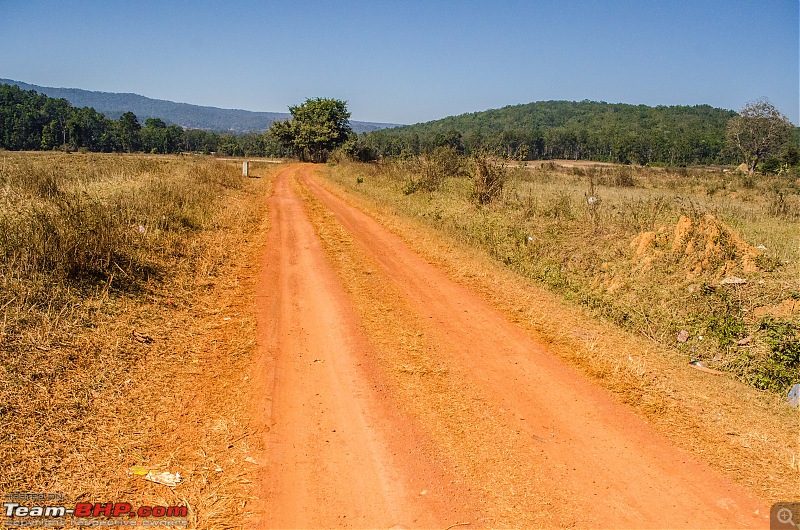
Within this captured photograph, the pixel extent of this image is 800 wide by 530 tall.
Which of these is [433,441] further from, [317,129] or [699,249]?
[317,129]

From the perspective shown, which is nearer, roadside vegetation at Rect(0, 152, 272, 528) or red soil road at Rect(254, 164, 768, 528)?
red soil road at Rect(254, 164, 768, 528)

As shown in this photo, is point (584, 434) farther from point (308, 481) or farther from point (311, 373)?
point (311, 373)

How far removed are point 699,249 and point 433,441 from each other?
894 centimetres

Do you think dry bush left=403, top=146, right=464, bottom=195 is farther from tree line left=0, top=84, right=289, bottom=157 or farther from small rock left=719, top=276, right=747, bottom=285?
tree line left=0, top=84, right=289, bottom=157

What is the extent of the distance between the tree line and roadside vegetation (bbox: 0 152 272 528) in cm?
10061

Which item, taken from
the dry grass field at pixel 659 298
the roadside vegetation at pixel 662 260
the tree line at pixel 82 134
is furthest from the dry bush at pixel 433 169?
the tree line at pixel 82 134

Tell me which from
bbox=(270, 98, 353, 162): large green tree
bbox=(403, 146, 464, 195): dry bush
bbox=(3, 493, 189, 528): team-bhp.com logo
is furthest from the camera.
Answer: bbox=(270, 98, 353, 162): large green tree

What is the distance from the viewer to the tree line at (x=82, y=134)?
11394 cm

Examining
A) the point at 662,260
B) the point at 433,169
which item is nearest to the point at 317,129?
the point at 433,169

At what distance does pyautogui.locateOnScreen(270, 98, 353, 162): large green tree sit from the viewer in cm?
6384

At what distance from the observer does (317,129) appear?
2505 inches

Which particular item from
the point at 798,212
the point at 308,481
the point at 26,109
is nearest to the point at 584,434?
the point at 308,481

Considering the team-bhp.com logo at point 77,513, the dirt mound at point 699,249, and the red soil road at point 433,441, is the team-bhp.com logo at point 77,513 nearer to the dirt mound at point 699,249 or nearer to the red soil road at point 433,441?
the red soil road at point 433,441

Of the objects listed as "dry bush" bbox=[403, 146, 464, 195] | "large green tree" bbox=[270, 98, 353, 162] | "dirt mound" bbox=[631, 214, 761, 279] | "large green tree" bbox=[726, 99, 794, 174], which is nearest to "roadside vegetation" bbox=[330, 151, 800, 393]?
"dirt mound" bbox=[631, 214, 761, 279]
